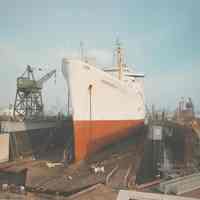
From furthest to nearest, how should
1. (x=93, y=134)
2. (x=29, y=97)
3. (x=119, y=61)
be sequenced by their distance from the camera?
(x=29, y=97), (x=119, y=61), (x=93, y=134)

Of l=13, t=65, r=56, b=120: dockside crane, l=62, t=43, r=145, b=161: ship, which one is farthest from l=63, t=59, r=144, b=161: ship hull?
l=13, t=65, r=56, b=120: dockside crane

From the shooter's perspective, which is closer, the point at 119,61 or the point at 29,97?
the point at 119,61

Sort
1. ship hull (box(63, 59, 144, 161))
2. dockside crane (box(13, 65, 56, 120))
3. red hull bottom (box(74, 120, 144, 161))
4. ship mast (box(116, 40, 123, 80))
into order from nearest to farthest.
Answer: red hull bottom (box(74, 120, 144, 161)) < ship hull (box(63, 59, 144, 161)) < ship mast (box(116, 40, 123, 80)) < dockside crane (box(13, 65, 56, 120))

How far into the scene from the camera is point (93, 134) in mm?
11859

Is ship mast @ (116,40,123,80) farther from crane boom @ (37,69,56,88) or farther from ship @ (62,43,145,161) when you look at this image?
crane boom @ (37,69,56,88)

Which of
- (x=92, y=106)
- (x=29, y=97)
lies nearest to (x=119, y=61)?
(x=92, y=106)

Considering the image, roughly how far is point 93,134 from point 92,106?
1.46 meters

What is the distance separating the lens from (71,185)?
323 inches

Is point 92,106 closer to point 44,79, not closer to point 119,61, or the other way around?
point 119,61

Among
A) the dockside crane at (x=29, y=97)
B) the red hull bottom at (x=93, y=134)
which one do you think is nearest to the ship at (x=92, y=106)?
the red hull bottom at (x=93, y=134)

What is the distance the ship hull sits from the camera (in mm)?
11445

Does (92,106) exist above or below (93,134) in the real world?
above

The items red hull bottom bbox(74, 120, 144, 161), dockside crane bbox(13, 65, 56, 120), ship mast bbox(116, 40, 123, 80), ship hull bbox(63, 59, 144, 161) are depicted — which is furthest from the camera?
dockside crane bbox(13, 65, 56, 120)

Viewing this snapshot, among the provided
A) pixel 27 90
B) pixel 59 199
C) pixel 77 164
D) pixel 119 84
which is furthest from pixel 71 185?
pixel 27 90
